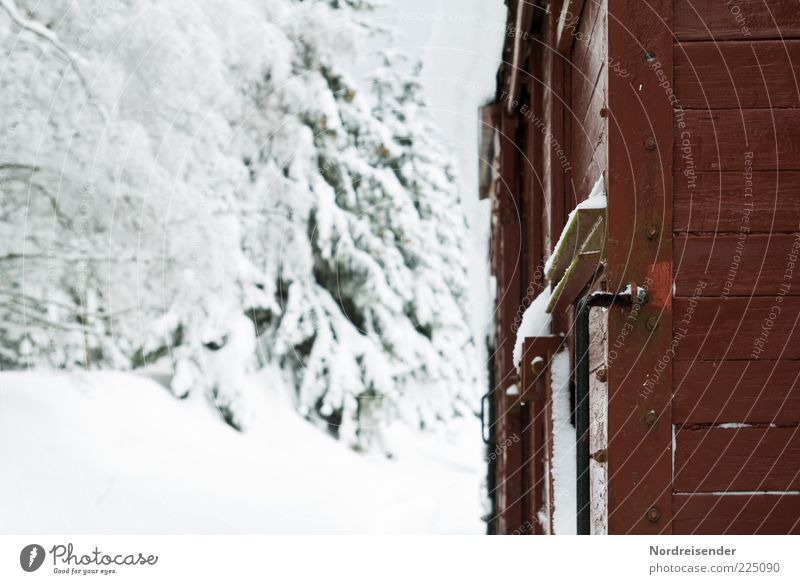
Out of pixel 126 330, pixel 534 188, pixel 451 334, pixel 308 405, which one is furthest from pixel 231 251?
pixel 534 188

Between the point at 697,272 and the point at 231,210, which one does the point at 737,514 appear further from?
the point at 231,210

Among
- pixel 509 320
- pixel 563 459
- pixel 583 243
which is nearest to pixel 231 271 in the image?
pixel 509 320

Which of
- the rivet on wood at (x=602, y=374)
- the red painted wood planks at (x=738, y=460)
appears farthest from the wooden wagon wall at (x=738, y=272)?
the rivet on wood at (x=602, y=374)

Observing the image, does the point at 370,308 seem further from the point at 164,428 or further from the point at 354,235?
the point at 164,428

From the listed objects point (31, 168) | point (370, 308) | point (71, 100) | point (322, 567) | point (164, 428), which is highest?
point (71, 100)

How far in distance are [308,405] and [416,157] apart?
2920 mm

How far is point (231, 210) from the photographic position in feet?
24.9

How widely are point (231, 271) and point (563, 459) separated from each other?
234 inches

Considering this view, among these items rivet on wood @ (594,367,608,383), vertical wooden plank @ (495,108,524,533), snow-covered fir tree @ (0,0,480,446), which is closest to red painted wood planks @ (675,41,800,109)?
rivet on wood @ (594,367,608,383)

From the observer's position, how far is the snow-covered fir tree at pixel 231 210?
20.3 ft

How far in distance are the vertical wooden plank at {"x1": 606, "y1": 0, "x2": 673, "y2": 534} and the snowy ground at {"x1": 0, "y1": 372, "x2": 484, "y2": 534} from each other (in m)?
5.86

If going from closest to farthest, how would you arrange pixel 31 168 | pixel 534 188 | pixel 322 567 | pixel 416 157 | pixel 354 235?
pixel 322 567 → pixel 534 188 → pixel 31 168 → pixel 354 235 → pixel 416 157

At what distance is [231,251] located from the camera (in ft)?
25.0

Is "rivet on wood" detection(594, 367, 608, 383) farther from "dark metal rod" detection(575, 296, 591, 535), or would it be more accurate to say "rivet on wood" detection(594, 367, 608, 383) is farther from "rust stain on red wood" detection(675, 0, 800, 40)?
"rust stain on red wood" detection(675, 0, 800, 40)
